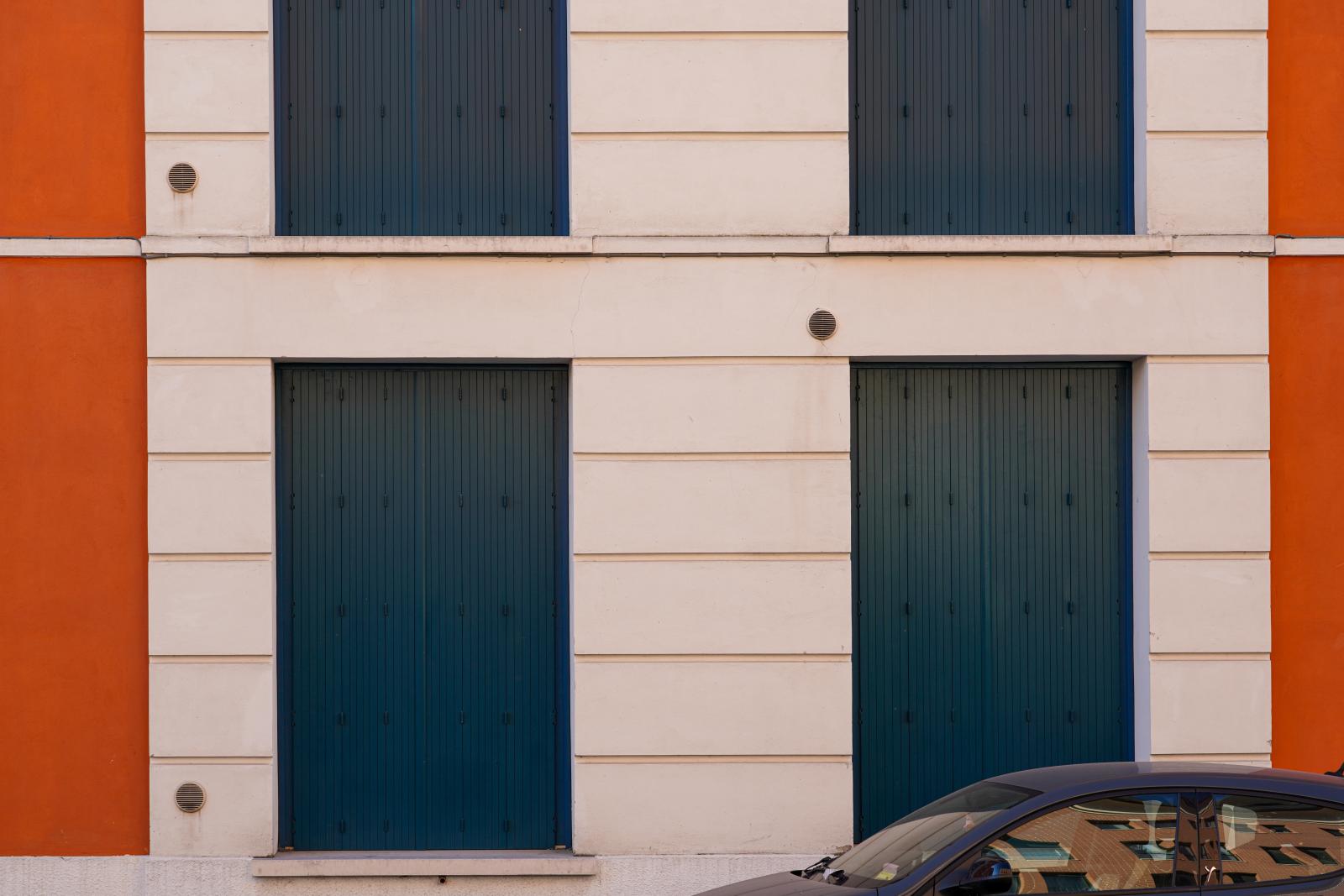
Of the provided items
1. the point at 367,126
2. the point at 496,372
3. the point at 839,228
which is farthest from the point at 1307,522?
the point at 367,126

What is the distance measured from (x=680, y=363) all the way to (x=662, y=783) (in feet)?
10.2

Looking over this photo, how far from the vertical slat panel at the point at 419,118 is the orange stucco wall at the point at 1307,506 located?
222 inches

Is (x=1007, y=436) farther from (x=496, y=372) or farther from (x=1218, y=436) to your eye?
(x=496, y=372)

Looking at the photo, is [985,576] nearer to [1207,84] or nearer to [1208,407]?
[1208,407]

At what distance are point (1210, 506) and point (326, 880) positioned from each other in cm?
706

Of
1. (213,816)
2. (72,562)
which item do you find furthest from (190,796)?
(72,562)

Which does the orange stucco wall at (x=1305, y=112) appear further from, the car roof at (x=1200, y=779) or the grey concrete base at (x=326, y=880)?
the grey concrete base at (x=326, y=880)

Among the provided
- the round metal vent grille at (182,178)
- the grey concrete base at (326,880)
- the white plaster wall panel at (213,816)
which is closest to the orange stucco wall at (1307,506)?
the grey concrete base at (326,880)

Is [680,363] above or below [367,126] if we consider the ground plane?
below

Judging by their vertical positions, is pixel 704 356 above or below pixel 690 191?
below

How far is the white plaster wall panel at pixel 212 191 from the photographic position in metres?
9.97

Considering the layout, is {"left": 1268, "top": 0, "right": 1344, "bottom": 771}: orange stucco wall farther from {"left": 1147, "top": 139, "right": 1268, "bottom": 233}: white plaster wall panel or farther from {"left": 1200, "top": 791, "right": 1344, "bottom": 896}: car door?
{"left": 1200, "top": 791, "right": 1344, "bottom": 896}: car door

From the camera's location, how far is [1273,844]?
6.32 meters

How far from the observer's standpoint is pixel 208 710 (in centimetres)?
980
